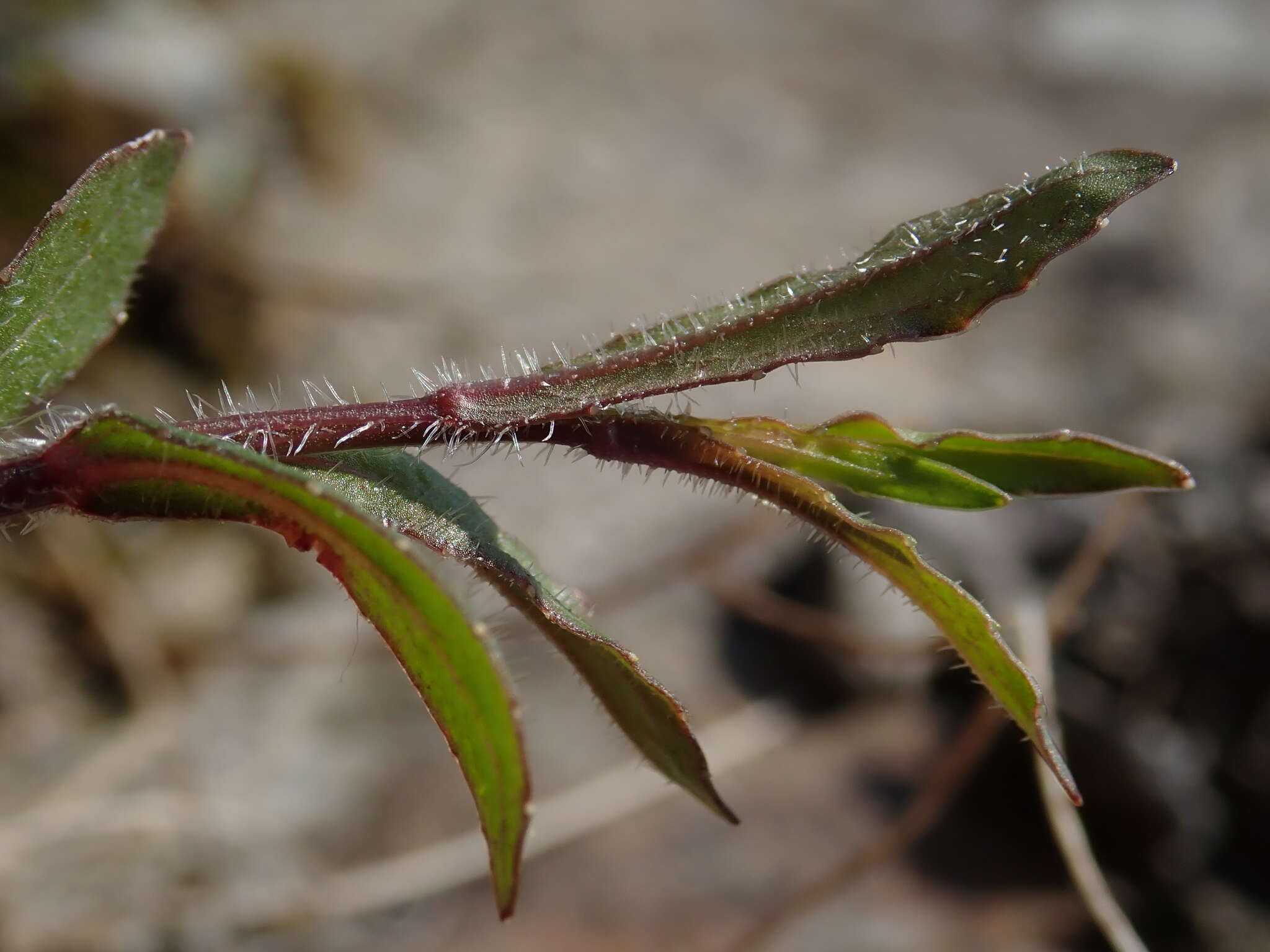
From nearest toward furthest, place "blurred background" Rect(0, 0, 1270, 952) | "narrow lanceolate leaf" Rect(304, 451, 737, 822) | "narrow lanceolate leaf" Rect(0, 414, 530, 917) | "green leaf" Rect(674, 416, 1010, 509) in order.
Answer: "narrow lanceolate leaf" Rect(0, 414, 530, 917) → "narrow lanceolate leaf" Rect(304, 451, 737, 822) → "green leaf" Rect(674, 416, 1010, 509) → "blurred background" Rect(0, 0, 1270, 952)

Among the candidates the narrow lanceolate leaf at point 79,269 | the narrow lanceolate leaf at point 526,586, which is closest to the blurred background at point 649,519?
the narrow lanceolate leaf at point 526,586

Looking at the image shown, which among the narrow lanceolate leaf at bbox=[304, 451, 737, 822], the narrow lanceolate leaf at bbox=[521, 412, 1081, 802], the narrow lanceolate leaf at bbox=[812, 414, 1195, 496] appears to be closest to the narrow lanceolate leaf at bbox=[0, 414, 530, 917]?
the narrow lanceolate leaf at bbox=[304, 451, 737, 822]

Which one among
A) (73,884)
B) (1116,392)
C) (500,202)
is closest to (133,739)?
(73,884)

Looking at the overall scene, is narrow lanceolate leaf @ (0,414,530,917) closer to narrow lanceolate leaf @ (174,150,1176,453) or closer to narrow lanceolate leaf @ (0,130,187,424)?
narrow lanceolate leaf @ (174,150,1176,453)

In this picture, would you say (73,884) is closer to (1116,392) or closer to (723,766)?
(723,766)

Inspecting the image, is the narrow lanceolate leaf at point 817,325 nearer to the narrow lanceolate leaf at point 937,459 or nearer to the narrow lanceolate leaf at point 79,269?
the narrow lanceolate leaf at point 937,459
